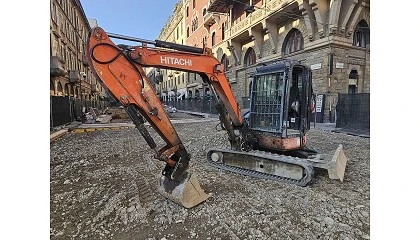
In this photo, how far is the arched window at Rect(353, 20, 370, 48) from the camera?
14528mm

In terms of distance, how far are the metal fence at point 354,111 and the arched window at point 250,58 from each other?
11144mm

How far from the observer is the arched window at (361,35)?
1453 cm

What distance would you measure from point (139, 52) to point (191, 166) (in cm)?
300

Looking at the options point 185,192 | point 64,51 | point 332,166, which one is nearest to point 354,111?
point 332,166

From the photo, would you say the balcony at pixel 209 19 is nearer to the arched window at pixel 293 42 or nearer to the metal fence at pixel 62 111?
the arched window at pixel 293 42

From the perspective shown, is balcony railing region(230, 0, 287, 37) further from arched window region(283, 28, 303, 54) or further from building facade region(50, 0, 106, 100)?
building facade region(50, 0, 106, 100)

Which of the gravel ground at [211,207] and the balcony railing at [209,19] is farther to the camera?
the balcony railing at [209,19]

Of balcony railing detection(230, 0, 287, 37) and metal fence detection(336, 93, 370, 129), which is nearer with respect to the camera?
metal fence detection(336, 93, 370, 129)

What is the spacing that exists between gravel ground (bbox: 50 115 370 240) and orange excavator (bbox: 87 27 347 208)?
Answer: 0.27 m

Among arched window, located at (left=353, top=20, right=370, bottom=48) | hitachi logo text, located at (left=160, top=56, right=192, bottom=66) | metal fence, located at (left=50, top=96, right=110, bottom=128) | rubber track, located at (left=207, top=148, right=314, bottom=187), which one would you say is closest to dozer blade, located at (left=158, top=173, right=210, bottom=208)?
rubber track, located at (left=207, top=148, right=314, bottom=187)

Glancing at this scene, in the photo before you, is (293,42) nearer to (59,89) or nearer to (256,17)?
(256,17)

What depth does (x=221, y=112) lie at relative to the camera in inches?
179

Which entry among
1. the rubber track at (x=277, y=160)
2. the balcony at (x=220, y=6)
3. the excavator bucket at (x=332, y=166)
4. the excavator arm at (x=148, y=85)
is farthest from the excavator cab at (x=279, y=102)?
the balcony at (x=220, y=6)

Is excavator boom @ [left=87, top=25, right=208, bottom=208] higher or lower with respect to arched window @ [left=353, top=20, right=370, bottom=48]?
lower
